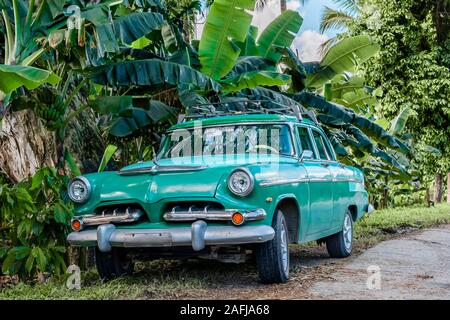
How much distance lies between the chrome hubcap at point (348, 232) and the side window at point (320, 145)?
1.00 m

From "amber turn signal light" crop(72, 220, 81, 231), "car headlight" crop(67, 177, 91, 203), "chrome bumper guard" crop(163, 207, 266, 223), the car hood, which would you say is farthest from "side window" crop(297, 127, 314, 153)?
"amber turn signal light" crop(72, 220, 81, 231)

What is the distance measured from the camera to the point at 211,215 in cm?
512

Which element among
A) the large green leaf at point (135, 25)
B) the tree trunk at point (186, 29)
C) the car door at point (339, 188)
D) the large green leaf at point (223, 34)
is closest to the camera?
the large green leaf at point (135, 25)

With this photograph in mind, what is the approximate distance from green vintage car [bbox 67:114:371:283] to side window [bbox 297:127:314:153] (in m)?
0.17

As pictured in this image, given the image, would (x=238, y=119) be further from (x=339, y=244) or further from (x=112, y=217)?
(x=339, y=244)

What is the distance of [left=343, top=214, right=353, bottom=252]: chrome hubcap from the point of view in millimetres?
8047

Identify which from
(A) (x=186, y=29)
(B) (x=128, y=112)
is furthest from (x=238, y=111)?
(A) (x=186, y=29)

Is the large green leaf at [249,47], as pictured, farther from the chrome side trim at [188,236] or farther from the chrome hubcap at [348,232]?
the chrome side trim at [188,236]

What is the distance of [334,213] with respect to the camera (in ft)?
23.9

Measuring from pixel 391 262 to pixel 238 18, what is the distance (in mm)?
3991

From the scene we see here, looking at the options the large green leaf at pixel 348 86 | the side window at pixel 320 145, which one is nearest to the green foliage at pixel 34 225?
the side window at pixel 320 145

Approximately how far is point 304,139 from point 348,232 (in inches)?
74.4

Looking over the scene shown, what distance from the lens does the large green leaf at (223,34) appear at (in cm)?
834
